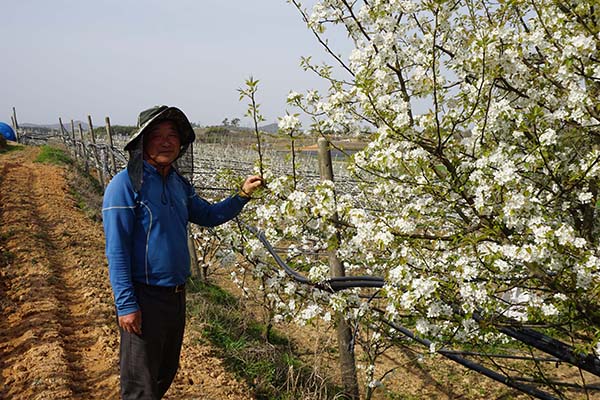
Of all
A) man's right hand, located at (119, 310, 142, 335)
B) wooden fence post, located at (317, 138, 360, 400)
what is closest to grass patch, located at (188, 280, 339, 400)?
wooden fence post, located at (317, 138, 360, 400)

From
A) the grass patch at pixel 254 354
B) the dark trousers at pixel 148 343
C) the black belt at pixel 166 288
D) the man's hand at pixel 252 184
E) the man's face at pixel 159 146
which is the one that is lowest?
the grass patch at pixel 254 354

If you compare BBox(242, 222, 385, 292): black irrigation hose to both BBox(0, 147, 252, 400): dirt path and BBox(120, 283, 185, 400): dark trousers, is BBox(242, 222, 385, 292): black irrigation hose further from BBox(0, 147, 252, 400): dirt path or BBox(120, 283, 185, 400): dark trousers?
BBox(0, 147, 252, 400): dirt path

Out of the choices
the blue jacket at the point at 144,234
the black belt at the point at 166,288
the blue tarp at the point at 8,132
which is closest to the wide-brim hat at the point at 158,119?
the blue jacket at the point at 144,234

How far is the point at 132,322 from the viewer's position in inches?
86.0

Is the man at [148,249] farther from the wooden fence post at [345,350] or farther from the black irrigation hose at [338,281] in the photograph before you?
the wooden fence post at [345,350]

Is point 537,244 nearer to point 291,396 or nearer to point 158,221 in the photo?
point 158,221

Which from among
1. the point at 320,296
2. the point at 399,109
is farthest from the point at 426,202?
the point at 320,296

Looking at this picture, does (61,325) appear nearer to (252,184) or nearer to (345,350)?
(345,350)

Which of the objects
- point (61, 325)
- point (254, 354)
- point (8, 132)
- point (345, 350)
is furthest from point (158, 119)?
point (8, 132)

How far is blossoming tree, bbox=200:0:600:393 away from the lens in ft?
6.15

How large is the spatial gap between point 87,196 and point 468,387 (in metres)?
10.6

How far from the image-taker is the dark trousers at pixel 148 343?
228 centimetres

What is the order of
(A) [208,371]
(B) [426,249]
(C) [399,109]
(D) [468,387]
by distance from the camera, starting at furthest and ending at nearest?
(D) [468,387]
(A) [208,371]
(B) [426,249]
(C) [399,109]

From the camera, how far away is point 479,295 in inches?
71.7
